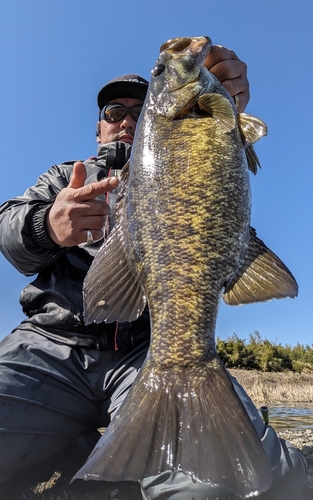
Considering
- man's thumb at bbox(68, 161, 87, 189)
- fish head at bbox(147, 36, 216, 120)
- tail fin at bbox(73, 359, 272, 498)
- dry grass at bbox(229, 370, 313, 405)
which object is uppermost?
fish head at bbox(147, 36, 216, 120)

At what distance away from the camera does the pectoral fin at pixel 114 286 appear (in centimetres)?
243

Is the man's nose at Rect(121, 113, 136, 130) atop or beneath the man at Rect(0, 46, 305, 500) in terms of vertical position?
atop

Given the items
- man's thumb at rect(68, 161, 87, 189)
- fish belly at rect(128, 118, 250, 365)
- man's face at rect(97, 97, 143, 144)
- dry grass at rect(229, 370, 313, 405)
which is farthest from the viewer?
dry grass at rect(229, 370, 313, 405)

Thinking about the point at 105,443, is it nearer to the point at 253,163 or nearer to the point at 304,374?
the point at 253,163

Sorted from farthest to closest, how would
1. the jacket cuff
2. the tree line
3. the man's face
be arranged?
1. the tree line
2. the man's face
3. the jacket cuff

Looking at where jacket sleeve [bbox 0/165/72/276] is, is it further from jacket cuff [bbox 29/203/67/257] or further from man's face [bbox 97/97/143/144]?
man's face [bbox 97/97/143/144]

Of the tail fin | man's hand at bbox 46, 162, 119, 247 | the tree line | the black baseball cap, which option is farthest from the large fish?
the tree line

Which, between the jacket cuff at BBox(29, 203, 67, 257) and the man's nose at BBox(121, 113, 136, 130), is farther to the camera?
the man's nose at BBox(121, 113, 136, 130)

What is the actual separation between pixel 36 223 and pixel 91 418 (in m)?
1.55

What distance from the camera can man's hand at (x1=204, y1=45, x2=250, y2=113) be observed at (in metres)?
3.04

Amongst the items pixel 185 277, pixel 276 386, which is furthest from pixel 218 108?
pixel 276 386

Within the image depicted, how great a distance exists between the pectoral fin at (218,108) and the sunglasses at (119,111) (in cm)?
210

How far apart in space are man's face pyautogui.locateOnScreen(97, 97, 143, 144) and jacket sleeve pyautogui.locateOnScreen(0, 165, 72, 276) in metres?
1.37

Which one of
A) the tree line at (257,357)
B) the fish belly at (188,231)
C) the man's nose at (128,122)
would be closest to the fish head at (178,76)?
the fish belly at (188,231)
